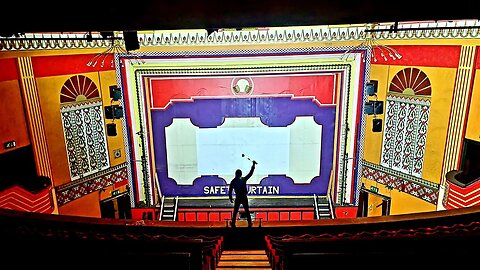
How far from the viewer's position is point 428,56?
23.9 ft

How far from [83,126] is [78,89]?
0.77 metres

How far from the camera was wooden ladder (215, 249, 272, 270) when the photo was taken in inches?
156

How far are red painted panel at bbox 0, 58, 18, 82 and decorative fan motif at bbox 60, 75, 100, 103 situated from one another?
94cm

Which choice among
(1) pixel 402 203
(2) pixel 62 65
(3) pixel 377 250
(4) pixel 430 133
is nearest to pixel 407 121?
(4) pixel 430 133

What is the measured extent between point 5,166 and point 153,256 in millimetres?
5372

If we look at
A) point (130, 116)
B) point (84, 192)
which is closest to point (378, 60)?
point (130, 116)

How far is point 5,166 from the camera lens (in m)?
7.29

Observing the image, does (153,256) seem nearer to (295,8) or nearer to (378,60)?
(295,8)

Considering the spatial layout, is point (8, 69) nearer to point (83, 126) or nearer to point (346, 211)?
point (83, 126)

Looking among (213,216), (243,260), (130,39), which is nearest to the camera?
(243,260)

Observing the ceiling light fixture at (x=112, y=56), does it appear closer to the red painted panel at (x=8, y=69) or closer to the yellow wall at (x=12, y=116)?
the red painted panel at (x=8, y=69)

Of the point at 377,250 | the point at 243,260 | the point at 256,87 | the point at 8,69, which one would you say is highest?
the point at 8,69

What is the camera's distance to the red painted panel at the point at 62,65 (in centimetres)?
746

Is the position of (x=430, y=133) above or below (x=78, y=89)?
below
